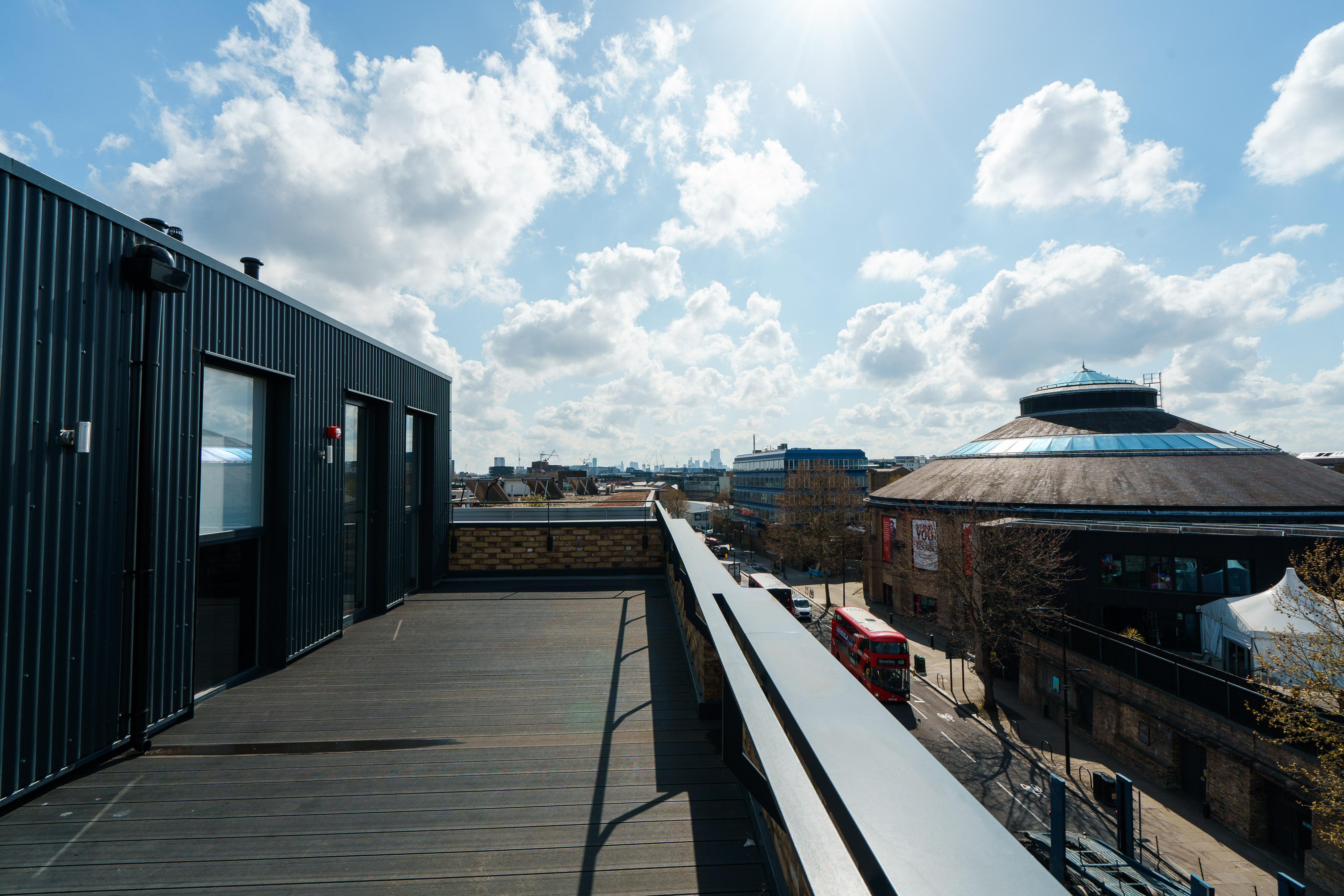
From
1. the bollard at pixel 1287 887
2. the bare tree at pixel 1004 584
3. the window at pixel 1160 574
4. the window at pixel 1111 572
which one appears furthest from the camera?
the window at pixel 1111 572

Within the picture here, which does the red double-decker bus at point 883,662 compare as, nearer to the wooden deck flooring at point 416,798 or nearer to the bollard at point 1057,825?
the bollard at point 1057,825

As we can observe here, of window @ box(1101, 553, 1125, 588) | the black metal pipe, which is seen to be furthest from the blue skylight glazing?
the black metal pipe

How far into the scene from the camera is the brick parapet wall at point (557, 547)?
12906 millimetres

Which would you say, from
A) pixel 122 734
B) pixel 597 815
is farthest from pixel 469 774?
pixel 122 734

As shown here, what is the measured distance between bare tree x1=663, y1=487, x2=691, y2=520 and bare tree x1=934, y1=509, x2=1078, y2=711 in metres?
37.4

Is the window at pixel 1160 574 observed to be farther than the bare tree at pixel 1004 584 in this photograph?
Yes

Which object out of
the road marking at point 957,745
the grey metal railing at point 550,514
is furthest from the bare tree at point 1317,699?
the grey metal railing at point 550,514

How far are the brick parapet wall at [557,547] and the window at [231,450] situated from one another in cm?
577

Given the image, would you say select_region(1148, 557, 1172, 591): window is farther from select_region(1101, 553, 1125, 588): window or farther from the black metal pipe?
the black metal pipe

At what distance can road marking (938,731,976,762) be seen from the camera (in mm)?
18781

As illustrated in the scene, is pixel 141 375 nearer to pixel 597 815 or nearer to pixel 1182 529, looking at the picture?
pixel 597 815

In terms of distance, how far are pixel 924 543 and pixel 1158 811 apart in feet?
65.6

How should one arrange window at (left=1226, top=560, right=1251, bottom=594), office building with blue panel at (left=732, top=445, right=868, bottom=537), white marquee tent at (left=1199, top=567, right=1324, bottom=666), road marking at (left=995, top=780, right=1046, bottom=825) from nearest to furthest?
1. road marking at (left=995, top=780, right=1046, bottom=825)
2. white marquee tent at (left=1199, top=567, right=1324, bottom=666)
3. window at (left=1226, top=560, right=1251, bottom=594)
4. office building with blue panel at (left=732, top=445, right=868, bottom=537)

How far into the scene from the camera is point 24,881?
3.35 meters
